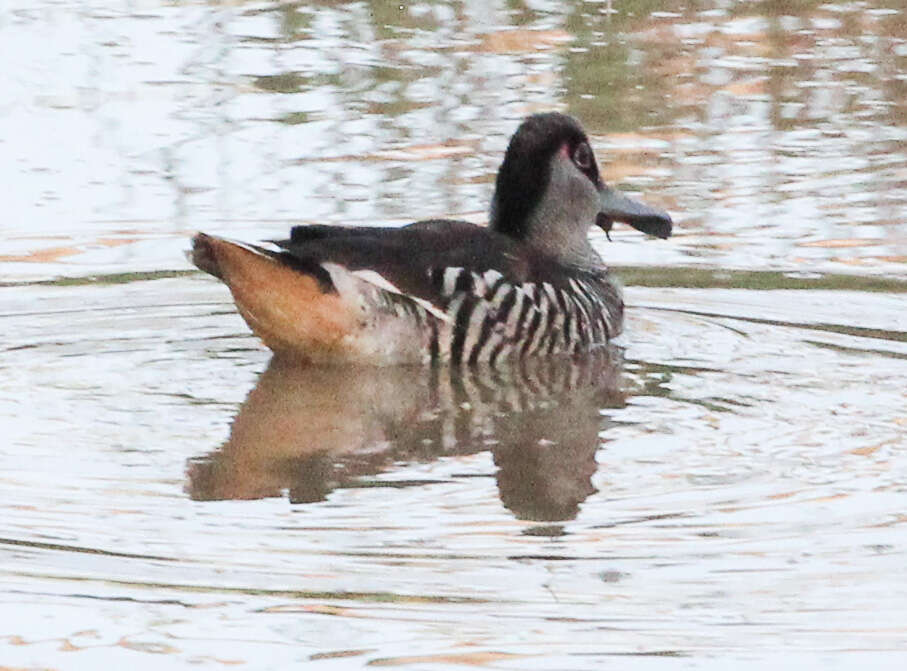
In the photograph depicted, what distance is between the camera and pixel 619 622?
502cm

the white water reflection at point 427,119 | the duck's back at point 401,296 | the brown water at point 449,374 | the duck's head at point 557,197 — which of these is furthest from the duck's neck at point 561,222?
the white water reflection at point 427,119

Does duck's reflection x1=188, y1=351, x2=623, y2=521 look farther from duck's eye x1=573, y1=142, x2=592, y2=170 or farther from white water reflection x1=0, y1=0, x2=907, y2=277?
white water reflection x1=0, y1=0, x2=907, y2=277

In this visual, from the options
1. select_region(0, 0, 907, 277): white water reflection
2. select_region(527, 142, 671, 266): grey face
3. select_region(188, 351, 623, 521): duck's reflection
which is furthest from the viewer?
select_region(0, 0, 907, 277): white water reflection

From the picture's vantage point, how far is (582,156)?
8648 millimetres

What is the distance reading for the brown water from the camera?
5.11m

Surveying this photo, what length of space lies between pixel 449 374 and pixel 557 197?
3.62ft

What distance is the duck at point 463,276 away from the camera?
24.8 ft

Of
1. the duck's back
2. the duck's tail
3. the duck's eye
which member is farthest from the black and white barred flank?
the duck's eye

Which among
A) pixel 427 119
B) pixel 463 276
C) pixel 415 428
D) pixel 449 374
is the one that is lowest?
pixel 449 374

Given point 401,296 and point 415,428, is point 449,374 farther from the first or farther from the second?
point 415,428

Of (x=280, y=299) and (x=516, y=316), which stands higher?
(x=280, y=299)

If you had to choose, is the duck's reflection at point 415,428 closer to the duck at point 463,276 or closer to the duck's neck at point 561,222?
the duck at point 463,276

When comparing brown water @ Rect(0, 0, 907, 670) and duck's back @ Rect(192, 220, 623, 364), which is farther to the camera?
duck's back @ Rect(192, 220, 623, 364)

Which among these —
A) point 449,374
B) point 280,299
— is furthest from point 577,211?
point 280,299
